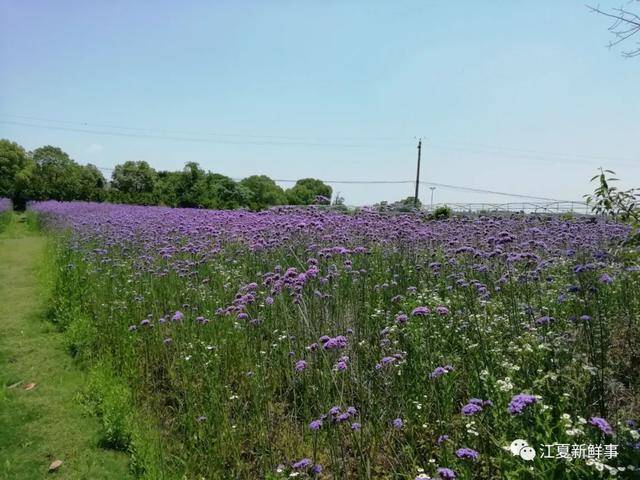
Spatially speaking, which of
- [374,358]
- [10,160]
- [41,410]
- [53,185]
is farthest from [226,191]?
[374,358]

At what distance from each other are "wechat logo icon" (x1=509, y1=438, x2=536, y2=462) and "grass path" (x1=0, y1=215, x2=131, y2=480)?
8.74 ft

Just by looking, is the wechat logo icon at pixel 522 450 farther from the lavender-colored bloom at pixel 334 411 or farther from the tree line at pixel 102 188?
the tree line at pixel 102 188

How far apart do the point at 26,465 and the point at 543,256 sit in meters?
5.82

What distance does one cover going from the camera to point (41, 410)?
456 centimetres

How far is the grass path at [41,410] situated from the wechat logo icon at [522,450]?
2665mm

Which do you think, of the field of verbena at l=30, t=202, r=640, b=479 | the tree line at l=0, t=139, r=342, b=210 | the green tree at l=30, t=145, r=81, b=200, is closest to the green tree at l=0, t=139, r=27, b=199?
the tree line at l=0, t=139, r=342, b=210

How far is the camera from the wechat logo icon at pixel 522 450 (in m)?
2.29

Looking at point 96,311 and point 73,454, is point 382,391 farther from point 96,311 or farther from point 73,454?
point 96,311

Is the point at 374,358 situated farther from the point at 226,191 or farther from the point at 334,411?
the point at 226,191

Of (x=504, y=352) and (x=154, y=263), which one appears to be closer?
(x=504, y=352)

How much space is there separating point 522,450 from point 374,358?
1804mm

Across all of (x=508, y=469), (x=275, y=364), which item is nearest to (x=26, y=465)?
(x=275, y=364)

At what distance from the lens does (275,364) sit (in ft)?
14.1

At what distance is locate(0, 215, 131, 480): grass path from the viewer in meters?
3.71
